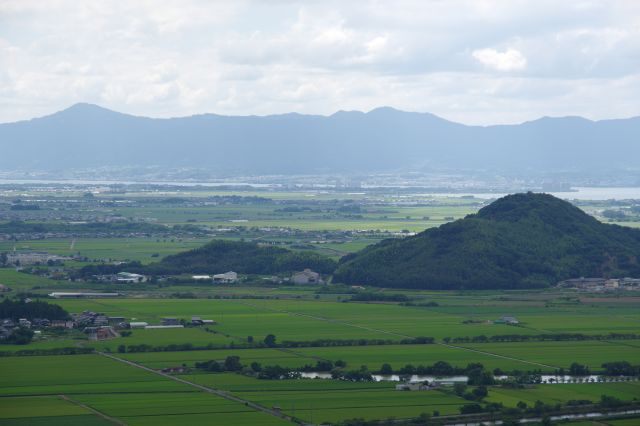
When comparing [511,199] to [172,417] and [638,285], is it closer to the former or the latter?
[638,285]

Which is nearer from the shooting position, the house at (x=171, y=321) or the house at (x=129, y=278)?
the house at (x=171, y=321)

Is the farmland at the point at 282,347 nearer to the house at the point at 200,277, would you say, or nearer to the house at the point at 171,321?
the house at the point at 171,321

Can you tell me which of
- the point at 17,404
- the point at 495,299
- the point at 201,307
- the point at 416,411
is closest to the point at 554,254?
the point at 495,299

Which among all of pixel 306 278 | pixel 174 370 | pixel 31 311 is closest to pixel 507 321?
pixel 174 370

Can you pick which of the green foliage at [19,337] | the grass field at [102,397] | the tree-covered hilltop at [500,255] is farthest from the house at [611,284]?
the grass field at [102,397]

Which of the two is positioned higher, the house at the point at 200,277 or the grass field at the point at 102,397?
the house at the point at 200,277

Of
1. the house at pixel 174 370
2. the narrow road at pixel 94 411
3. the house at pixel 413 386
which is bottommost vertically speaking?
the narrow road at pixel 94 411
